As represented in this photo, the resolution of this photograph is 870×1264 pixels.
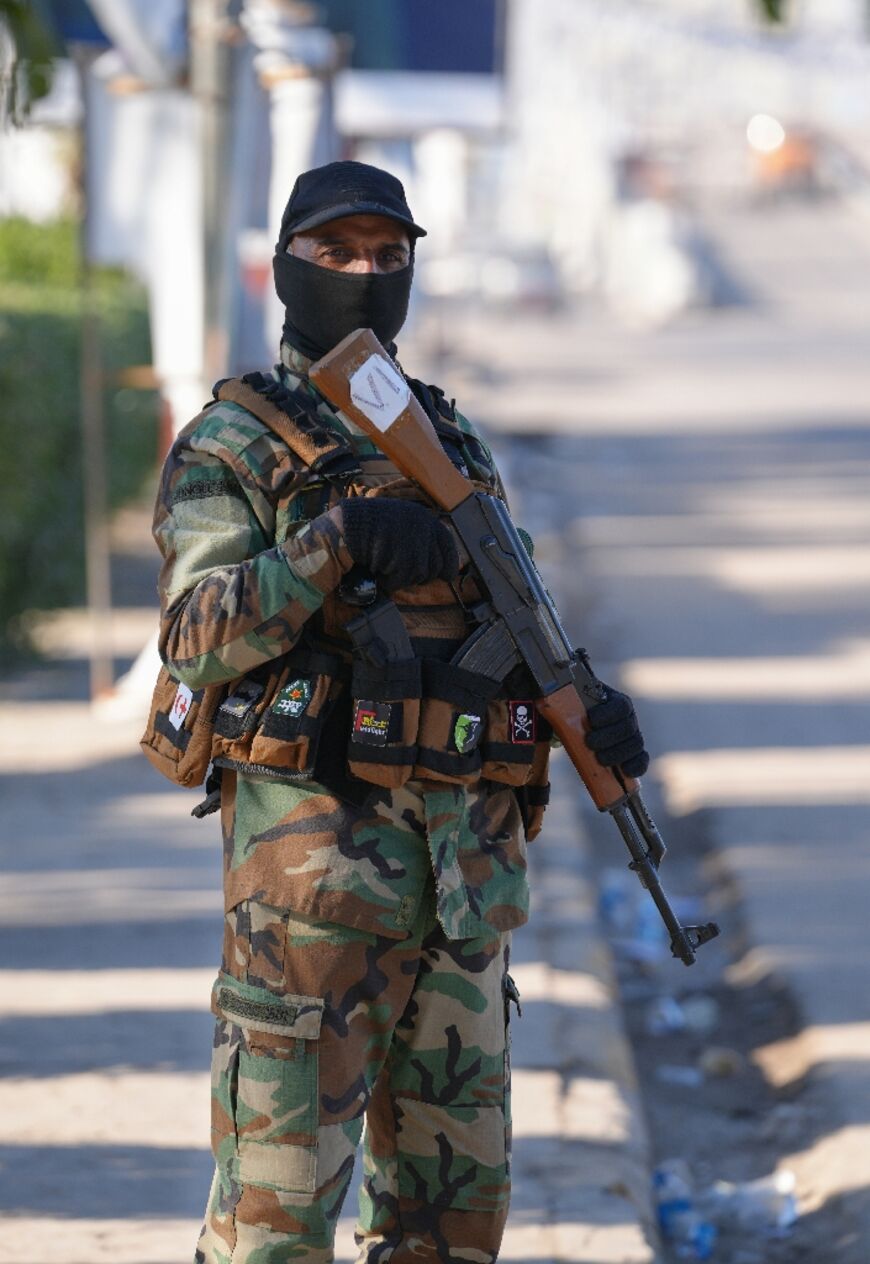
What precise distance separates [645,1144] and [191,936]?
1637mm

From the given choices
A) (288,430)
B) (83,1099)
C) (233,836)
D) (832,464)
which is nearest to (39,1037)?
(83,1099)

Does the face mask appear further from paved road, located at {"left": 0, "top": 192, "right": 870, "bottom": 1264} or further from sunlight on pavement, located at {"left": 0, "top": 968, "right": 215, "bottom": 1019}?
sunlight on pavement, located at {"left": 0, "top": 968, "right": 215, "bottom": 1019}

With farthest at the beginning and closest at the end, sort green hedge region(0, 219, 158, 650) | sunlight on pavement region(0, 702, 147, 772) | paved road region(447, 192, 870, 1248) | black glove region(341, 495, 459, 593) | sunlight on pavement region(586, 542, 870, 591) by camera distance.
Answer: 1. sunlight on pavement region(586, 542, 870, 591)
2. green hedge region(0, 219, 158, 650)
3. sunlight on pavement region(0, 702, 147, 772)
4. paved road region(447, 192, 870, 1248)
5. black glove region(341, 495, 459, 593)

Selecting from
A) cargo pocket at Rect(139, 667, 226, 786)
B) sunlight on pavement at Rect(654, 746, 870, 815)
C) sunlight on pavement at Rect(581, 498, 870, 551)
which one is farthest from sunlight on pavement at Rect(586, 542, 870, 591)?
cargo pocket at Rect(139, 667, 226, 786)

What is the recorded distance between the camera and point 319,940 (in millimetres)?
2781

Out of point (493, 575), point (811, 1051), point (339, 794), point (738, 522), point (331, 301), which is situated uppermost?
point (331, 301)

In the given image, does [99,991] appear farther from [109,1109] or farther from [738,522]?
[738,522]

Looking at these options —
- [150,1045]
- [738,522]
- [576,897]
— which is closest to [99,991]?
[150,1045]

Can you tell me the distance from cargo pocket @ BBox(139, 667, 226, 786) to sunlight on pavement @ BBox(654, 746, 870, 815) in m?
4.87

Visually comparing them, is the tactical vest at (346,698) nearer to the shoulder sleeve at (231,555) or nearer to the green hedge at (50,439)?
the shoulder sleeve at (231,555)

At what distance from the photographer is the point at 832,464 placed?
17.7 meters

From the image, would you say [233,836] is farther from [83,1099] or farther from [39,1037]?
[39,1037]

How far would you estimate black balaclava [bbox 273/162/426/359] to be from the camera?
2.83m

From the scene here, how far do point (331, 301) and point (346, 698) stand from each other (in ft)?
1.84
